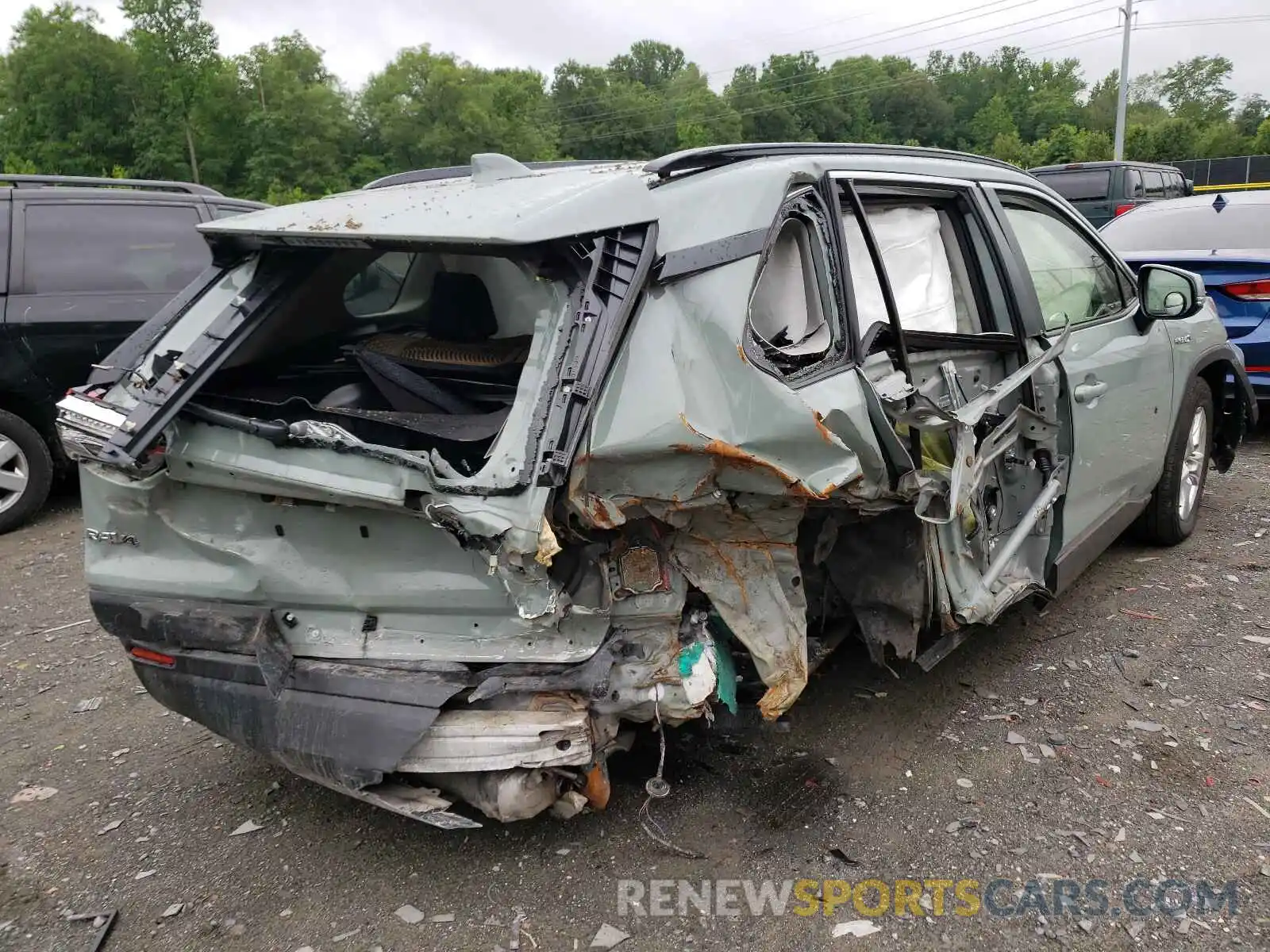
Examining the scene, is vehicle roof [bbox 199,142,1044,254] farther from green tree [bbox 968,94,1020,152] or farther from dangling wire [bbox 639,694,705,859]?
green tree [bbox 968,94,1020,152]

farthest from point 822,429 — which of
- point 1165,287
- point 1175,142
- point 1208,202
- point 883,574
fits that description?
point 1175,142

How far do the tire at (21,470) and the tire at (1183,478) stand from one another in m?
6.16

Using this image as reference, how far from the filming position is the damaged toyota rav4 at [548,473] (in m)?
2.12

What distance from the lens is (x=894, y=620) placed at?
117 inches

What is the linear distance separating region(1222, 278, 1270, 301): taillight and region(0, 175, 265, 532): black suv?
667cm

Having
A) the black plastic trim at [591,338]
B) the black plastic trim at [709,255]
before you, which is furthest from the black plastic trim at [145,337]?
the black plastic trim at [709,255]

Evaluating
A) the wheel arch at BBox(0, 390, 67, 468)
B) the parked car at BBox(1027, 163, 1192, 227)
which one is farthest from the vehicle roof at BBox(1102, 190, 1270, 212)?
the wheel arch at BBox(0, 390, 67, 468)

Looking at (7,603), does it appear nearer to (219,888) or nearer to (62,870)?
(62,870)

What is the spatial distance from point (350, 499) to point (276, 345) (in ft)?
4.00

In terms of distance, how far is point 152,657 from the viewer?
101 inches

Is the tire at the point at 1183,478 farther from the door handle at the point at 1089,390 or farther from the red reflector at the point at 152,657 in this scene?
the red reflector at the point at 152,657

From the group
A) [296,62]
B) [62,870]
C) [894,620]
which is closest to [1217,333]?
[894,620]

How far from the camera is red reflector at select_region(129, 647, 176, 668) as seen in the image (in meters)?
2.54

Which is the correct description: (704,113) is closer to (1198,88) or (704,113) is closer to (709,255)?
(1198,88)
